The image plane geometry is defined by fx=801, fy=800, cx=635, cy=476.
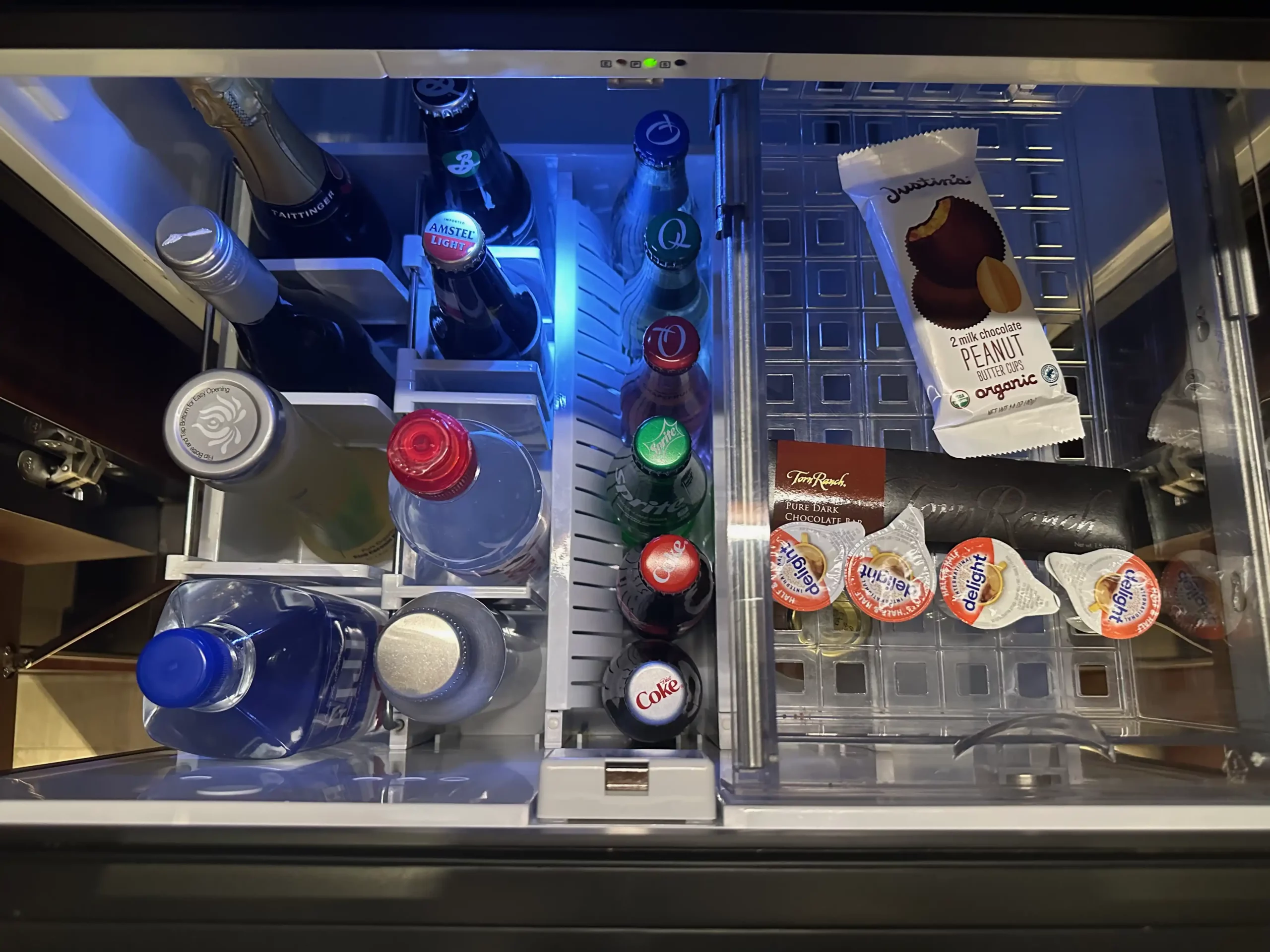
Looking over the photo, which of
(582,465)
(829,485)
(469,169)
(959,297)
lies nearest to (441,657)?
(582,465)

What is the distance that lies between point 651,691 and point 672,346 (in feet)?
0.99

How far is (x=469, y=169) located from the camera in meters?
0.85

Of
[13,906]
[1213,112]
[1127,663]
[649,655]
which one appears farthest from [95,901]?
[1213,112]

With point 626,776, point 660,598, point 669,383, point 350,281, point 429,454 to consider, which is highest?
point 350,281

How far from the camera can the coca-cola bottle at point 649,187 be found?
78cm

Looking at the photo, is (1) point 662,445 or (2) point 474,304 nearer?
(1) point 662,445

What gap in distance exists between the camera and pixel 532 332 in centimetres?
89

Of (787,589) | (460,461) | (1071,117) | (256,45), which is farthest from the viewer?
(1071,117)

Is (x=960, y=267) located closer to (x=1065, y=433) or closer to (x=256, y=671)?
(x=1065, y=433)

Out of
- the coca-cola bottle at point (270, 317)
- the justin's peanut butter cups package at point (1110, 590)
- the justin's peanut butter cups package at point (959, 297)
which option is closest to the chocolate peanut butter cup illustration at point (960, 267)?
the justin's peanut butter cups package at point (959, 297)

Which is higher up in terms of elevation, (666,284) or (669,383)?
(666,284)

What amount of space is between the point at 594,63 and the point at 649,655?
55cm

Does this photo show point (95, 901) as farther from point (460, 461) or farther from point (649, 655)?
point (649, 655)

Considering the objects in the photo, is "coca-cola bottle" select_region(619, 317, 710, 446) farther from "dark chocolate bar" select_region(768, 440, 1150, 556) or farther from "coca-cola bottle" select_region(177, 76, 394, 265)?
"coca-cola bottle" select_region(177, 76, 394, 265)
